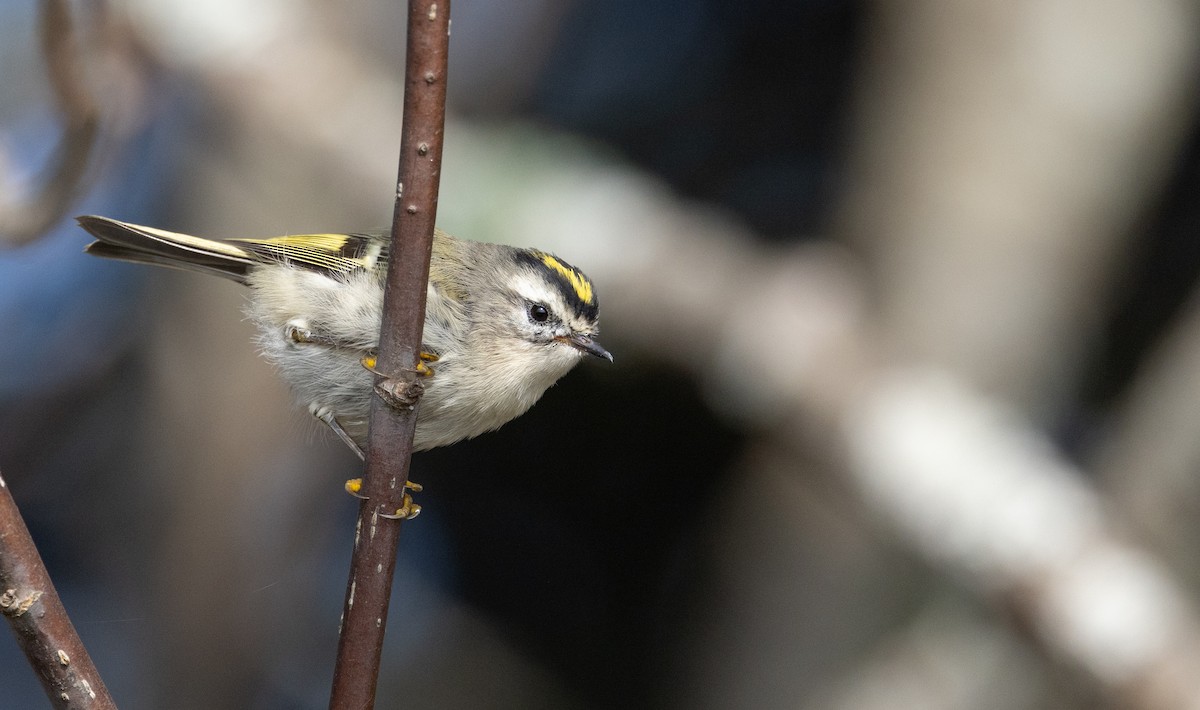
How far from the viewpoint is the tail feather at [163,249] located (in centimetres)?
202

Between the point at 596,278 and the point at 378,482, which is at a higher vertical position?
the point at 596,278

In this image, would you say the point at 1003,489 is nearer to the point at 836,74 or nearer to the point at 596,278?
the point at 596,278

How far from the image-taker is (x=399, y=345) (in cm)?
130

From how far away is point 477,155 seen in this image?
3883 millimetres

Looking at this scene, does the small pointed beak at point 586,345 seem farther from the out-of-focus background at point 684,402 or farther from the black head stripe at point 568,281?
the out-of-focus background at point 684,402

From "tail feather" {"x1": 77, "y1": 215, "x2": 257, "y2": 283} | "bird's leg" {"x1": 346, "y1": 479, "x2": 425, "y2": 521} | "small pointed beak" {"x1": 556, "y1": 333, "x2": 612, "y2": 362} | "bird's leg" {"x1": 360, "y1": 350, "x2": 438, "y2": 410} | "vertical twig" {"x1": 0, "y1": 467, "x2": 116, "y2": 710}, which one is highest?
"small pointed beak" {"x1": 556, "y1": 333, "x2": 612, "y2": 362}

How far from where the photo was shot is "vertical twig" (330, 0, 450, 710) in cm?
115

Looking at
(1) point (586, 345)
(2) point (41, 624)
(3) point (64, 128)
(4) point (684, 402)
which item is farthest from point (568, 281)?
(4) point (684, 402)

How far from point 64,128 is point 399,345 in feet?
4.56

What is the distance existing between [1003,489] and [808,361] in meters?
0.73

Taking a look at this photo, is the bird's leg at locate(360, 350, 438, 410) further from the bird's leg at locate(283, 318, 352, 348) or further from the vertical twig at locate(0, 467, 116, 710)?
the bird's leg at locate(283, 318, 352, 348)

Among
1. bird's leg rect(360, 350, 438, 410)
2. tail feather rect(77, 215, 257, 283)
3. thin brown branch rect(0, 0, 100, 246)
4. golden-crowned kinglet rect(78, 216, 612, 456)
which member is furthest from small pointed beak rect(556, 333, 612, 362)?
thin brown branch rect(0, 0, 100, 246)

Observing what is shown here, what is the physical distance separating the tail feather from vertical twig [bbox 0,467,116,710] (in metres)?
0.97

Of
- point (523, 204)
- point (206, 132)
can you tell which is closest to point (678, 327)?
point (523, 204)
